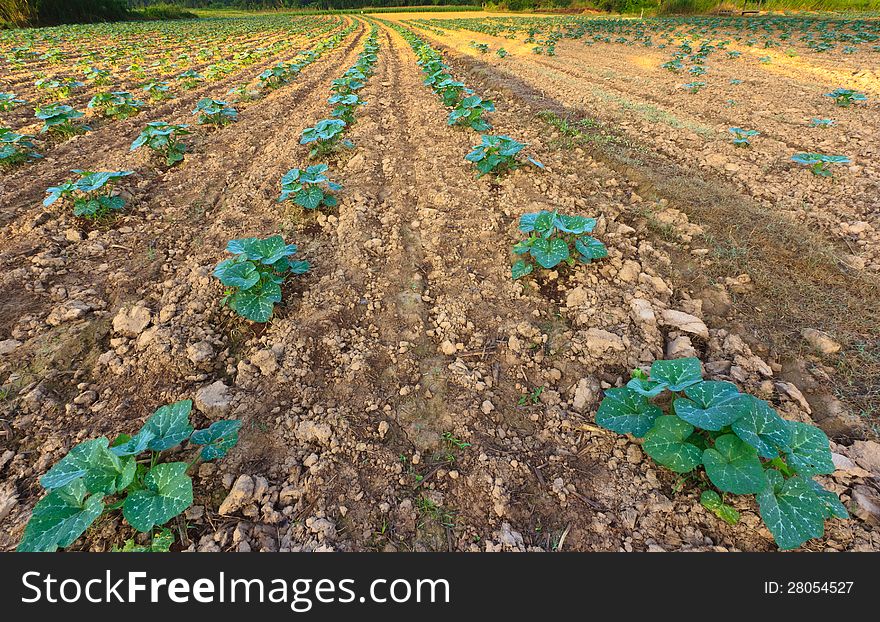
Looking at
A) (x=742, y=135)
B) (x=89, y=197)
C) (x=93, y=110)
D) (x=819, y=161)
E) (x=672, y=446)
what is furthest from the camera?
(x=93, y=110)

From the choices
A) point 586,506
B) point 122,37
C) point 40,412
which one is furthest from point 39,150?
point 122,37

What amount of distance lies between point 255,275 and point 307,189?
1.66m

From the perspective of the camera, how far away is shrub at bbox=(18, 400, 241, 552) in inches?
62.3

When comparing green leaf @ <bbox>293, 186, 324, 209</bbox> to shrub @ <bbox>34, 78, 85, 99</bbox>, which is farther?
shrub @ <bbox>34, 78, 85, 99</bbox>

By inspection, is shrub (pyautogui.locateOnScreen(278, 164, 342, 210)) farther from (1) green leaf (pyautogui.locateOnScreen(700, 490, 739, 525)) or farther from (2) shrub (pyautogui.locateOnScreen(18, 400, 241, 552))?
(1) green leaf (pyautogui.locateOnScreen(700, 490, 739, 525))

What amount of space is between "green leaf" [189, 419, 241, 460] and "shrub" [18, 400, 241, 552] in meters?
0.09

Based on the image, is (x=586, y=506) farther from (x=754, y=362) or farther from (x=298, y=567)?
(x=754, y=362)

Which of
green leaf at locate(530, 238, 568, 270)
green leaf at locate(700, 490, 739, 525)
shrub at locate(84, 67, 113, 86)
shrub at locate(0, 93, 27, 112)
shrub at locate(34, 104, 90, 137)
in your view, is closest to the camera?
green leaf at locate(700, 490, 739, 525)

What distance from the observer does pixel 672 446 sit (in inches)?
74.0

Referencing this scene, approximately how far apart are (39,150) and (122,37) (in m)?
23.2

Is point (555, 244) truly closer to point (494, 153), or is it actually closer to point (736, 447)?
point (736, 447)

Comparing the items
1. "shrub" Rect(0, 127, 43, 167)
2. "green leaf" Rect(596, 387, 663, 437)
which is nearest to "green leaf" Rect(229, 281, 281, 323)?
"green leaf" Rect(596, 387, 663, 437)

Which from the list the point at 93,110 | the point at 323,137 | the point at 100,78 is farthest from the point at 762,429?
the point at 100,78

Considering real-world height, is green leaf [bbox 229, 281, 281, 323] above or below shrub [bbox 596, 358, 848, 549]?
above
